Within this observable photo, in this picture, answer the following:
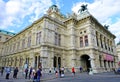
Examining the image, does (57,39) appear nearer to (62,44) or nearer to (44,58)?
(62,44)

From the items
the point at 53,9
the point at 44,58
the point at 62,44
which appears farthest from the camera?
the point at 53,9

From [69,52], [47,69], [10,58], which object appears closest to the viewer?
[47,69]

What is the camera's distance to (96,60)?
26109 millimetres

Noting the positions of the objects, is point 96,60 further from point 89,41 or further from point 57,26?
point 57,26

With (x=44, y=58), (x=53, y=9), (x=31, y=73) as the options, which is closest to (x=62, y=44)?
(x=44, y=58)

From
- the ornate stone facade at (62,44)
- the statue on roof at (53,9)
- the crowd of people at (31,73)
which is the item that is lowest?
the crowd of people at (31,73)

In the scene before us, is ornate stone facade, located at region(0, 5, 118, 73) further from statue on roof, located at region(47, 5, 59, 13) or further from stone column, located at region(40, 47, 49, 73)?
statue on roof, located at region(47, 5, 59, 13)

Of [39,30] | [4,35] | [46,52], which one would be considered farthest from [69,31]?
[4,35]

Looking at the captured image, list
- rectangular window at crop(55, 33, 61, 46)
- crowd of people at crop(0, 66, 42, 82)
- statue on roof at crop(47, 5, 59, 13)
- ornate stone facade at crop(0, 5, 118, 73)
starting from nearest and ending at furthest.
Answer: crowd of people at crop(0, 66, 42, 82)
ornate stone facade at crop(0, 5, 118, 73)
rectangular window at crop(55, 33, 61, 46)
statue on roof at crop(47, 5, 59, 13)

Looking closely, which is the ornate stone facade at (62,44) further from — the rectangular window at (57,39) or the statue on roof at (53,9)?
the statue on roof at (53,9)

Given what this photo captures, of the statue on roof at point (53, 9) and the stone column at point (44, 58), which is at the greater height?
the statue on roof at point (53, 9)

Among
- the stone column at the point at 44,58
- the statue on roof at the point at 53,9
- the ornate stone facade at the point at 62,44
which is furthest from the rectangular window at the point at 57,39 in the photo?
the statue on roof at the point at 53,9

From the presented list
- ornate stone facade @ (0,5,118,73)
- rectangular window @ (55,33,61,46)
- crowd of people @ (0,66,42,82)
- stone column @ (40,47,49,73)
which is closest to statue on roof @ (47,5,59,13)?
ornate stone facade @ (0,5,118,73)

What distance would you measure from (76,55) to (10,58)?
78.1ft
